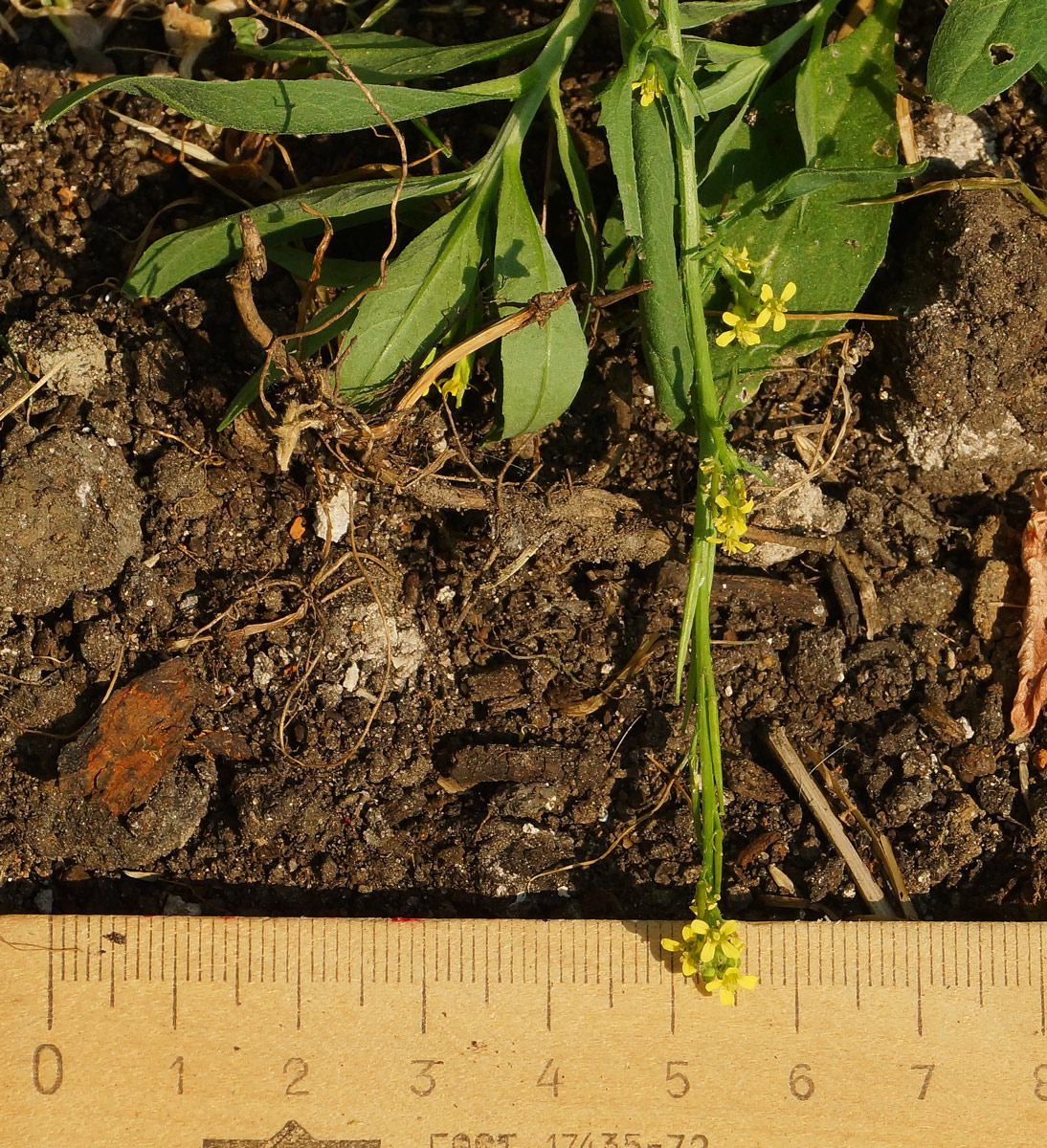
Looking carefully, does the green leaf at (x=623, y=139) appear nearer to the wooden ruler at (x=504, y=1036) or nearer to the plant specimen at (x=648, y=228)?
the plant specimen at (x=648, y=228)

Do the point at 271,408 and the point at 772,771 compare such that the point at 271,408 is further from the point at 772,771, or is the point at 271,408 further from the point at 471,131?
the point at 772,771

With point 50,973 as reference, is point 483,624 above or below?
above

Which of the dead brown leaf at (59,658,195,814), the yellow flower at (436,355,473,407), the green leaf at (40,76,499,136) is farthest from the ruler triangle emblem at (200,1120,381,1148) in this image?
the green leaf at (40,76,499,136)

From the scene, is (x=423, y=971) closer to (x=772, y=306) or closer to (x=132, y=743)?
(x=132, y=743)

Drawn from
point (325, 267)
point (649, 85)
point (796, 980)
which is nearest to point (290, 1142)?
point (796, 980)

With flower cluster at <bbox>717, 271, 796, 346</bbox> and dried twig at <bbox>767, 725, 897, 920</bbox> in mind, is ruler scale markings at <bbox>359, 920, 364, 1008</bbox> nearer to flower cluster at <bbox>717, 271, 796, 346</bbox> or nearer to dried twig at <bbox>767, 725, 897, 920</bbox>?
dried twig at <bbox>767, 725, 897, 920</bbox>

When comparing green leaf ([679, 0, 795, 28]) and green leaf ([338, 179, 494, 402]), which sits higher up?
green leaf ([679, 0, 795, 28])
